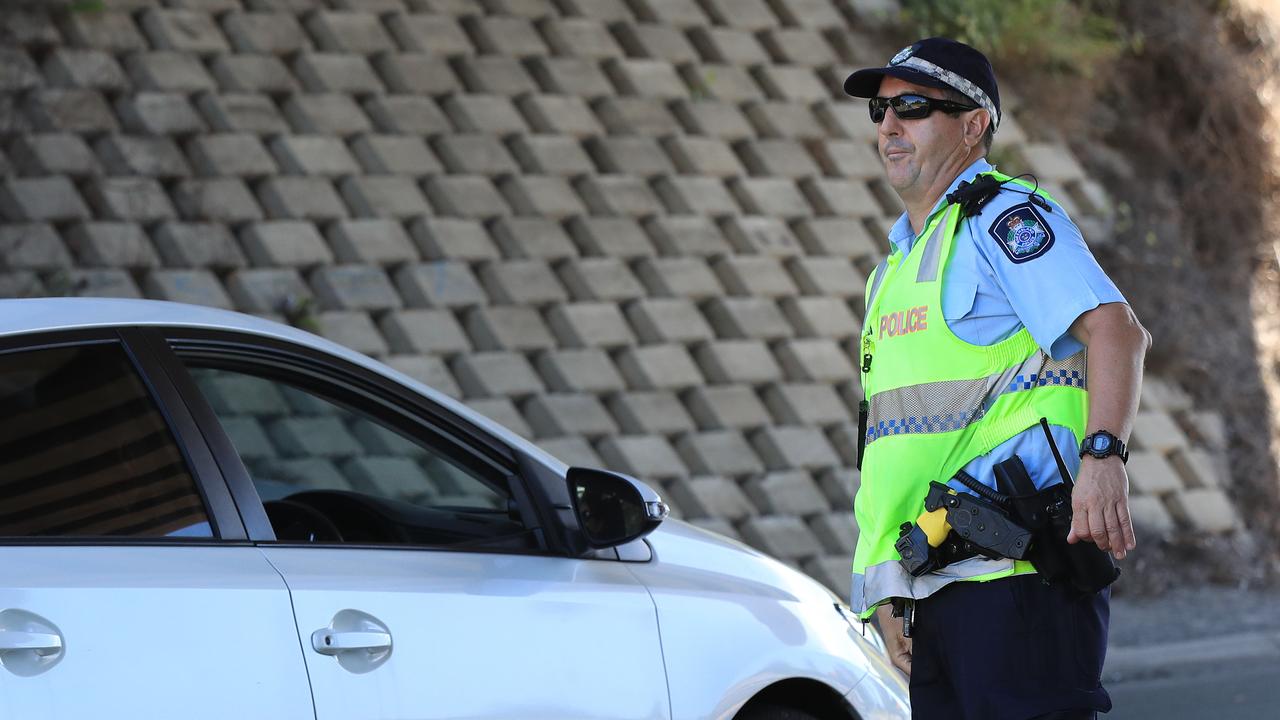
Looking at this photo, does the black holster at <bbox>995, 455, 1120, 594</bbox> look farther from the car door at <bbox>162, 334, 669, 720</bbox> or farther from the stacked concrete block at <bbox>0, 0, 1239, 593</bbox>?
the stacked concrete block at <bbox>0, 0, 1239, 593</bbox>

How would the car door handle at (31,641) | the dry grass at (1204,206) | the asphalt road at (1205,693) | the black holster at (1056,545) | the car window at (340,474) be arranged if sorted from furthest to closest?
the dry grass at (1204,206), the asphalt road at (1205,693), the car window at (340,474), the black holster at (1056,545), the car door handle at (31,641)

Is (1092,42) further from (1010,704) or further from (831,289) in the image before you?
(1010,704)

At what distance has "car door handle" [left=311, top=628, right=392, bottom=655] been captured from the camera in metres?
2.89

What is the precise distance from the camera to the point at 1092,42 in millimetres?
11281

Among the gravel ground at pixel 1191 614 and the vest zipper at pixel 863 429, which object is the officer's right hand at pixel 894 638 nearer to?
the vest zipper at pixel 863 429

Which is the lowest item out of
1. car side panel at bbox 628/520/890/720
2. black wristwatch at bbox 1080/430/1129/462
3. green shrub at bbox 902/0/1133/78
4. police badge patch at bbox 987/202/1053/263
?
green shrub at bbox 902/0/1133/78

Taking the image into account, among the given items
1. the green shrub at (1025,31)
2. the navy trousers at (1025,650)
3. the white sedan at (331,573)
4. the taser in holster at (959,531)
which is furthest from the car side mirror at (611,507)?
the green shrub at (1025,31)

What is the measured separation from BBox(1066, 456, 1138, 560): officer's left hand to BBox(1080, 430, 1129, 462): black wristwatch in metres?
0.01

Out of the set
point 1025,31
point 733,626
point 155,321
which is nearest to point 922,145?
point 733,626

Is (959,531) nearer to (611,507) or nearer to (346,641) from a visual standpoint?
(611,507)

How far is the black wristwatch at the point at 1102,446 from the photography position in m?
2.87

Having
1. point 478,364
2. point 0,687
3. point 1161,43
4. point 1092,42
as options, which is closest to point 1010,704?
point 0,687

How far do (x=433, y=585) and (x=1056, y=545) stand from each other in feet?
3.94

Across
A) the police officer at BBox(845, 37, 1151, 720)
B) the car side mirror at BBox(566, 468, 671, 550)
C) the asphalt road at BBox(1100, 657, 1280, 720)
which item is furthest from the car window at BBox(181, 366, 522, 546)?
the asphalt road at BBox(1100, 657, 1280, 720)
